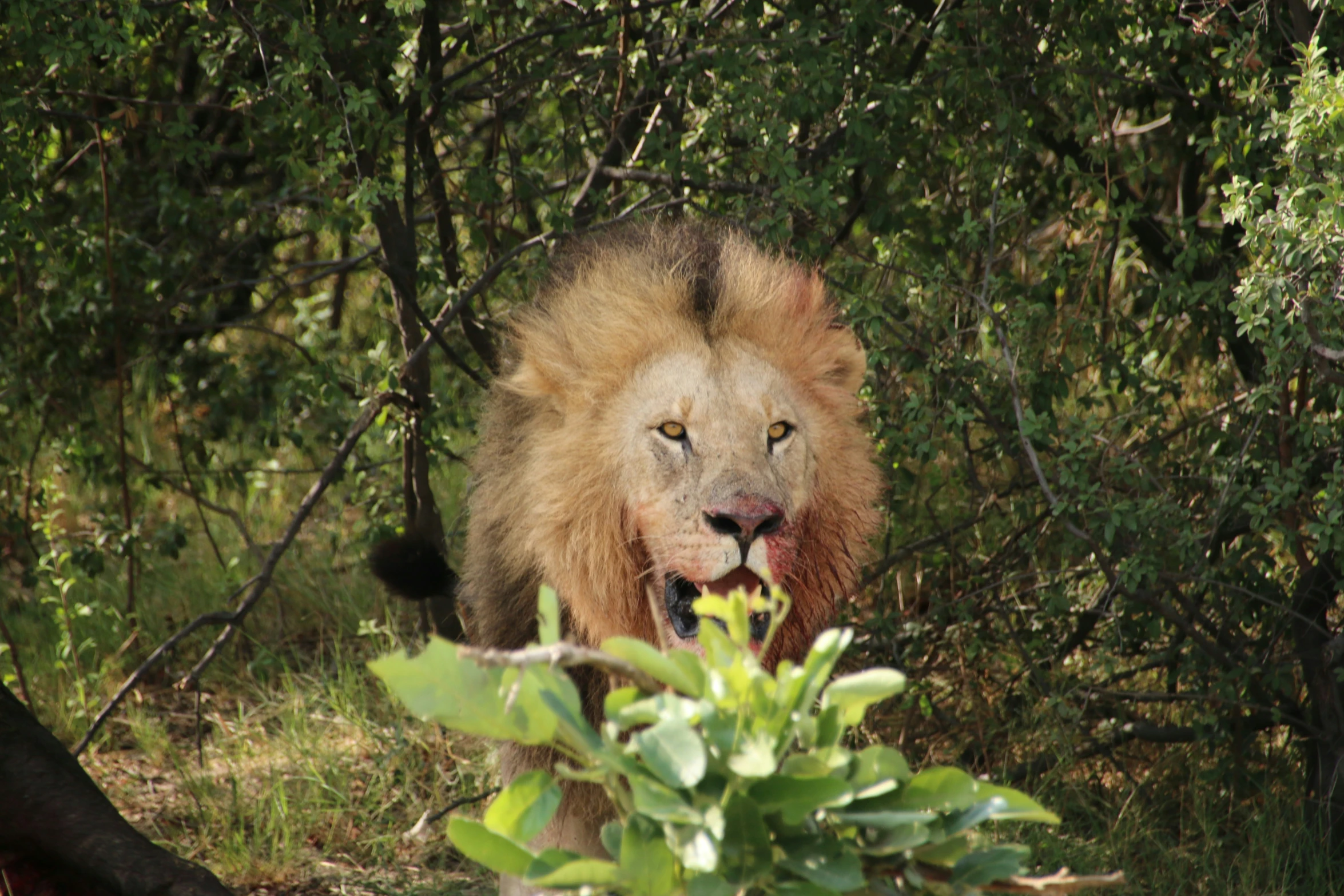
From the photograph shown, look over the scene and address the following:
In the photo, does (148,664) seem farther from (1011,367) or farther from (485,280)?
(1011,367)

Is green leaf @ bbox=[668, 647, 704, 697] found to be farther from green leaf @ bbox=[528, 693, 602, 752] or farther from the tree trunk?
the tree trunk

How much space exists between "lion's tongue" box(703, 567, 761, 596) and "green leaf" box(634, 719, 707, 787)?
0.94 metres

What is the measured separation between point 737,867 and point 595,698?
1.22 m

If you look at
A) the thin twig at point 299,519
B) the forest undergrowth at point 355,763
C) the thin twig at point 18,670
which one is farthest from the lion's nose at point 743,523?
the thin twig at point 18,670

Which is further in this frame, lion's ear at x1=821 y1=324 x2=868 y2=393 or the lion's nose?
lion's ear at x1=821 y1=324 x2=868 y2=393

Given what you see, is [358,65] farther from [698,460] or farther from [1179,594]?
[1179,594]

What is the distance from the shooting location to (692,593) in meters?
2.23

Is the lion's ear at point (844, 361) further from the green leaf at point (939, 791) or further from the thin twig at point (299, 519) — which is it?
the thin twig at point (299, 519)

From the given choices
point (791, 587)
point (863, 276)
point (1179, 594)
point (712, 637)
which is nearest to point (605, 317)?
point (791, 587)

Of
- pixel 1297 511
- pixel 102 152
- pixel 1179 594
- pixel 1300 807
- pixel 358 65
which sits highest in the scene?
pixel 358 65

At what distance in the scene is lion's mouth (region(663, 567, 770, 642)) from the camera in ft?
7.10

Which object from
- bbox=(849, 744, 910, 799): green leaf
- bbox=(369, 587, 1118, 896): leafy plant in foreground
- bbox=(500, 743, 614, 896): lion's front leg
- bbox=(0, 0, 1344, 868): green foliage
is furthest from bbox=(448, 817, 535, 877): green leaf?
bbox=(0, 0, 1344, 868): green foliage

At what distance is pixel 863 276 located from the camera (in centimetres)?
376

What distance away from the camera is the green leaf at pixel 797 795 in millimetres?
1268
